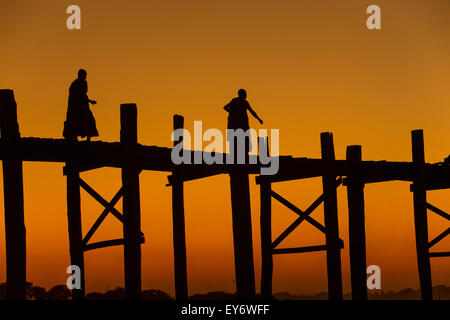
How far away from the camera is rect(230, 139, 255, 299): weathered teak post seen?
585 inches

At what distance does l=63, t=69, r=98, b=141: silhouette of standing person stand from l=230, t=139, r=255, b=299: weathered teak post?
245 centimetres

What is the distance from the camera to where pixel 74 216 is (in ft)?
46.1

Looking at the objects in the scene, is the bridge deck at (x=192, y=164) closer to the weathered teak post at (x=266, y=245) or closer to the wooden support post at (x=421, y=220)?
the wooden support post at (x=421, y=220)

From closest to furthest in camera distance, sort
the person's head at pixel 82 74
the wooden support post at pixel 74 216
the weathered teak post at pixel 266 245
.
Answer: the wooden support post at pixel 74 216 → the person's head at pixel 82 74 → the weathered teak post at pixel 266 245

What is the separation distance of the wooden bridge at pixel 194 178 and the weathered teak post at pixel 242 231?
2cm

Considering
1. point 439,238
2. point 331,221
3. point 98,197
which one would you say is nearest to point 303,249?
point 331,221

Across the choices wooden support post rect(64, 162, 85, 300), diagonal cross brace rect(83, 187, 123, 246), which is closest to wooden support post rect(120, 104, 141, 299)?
diagonal cross brace rect(83, 187, 123, 246)

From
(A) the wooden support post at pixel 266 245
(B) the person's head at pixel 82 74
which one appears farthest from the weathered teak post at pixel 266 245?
(B) the person's head at pixel 82 74

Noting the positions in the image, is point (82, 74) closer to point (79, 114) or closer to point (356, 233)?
point (79, 114)

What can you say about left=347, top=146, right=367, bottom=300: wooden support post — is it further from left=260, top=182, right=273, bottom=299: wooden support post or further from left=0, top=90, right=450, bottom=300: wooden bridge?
left=260, top=182, right=273, bottom=299: wooden support post

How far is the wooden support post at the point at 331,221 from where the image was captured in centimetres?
1645

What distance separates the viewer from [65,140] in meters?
13.3
